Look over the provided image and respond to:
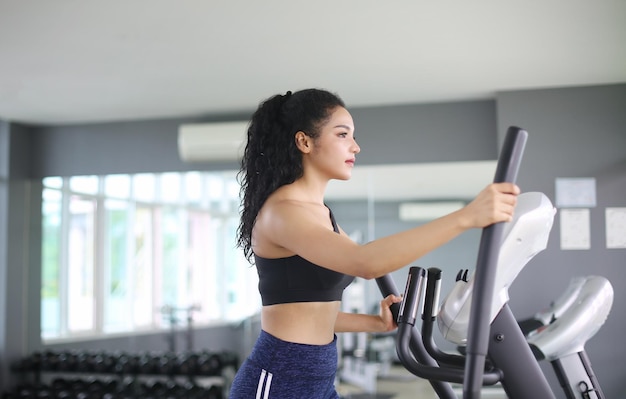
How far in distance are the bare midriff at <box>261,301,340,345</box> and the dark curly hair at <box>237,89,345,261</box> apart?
7.6 inches

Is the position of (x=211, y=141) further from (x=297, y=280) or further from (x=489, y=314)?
(x=489, y=314)

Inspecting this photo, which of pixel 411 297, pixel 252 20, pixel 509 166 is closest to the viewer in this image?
pixel 509 166

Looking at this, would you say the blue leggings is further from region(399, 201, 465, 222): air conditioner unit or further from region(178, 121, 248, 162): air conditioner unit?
region(178, 121, 248, 162): air conditioner unit

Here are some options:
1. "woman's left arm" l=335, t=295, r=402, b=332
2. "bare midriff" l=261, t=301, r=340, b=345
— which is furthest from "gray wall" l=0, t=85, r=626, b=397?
"bare midriff" l=261, t=301, r=340, b=345

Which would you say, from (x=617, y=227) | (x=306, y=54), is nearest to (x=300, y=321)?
(x=617, y=227)

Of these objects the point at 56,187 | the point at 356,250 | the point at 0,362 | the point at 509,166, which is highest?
the point at 56,187

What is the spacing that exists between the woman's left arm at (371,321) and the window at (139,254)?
4.33 m

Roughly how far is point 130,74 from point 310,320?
11.0 ft

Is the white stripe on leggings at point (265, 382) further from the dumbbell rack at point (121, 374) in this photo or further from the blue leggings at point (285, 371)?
the dumbbell rack at point (121, 374)

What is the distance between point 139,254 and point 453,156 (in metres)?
2.91

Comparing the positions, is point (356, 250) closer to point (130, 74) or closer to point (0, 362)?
point (130, 74)

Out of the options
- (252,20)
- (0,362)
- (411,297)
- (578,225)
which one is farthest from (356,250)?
(0,362)

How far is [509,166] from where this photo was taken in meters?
1.23

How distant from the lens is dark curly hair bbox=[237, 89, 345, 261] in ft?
5.17
